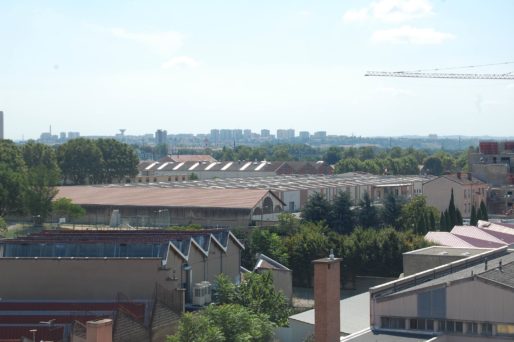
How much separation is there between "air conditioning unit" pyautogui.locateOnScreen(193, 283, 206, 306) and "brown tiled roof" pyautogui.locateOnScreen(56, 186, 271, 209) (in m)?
24.5

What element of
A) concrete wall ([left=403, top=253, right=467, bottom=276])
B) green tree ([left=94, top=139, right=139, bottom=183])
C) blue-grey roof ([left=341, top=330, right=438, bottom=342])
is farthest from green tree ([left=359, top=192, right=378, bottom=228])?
green tree ([left=94, top=139, right=139, bottom=183])

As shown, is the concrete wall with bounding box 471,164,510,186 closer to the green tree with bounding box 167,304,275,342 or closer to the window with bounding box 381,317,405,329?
the green tree with bounding box 167,304,275,342

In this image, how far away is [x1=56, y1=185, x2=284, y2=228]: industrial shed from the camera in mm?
53531

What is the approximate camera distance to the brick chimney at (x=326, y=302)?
65.0 ft

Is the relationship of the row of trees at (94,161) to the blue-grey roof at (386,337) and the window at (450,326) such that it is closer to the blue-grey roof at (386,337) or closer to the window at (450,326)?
the blue-grey roof at (386,337)

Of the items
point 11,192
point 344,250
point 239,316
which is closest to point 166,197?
point 11,192

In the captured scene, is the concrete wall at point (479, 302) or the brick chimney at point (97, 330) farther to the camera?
the concrete wall at point (479, 302)

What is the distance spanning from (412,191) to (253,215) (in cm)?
3132

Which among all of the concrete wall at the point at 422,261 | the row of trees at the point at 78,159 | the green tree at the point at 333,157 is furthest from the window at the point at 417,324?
the green tree at the point at 333,157

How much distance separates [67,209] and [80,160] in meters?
36.9

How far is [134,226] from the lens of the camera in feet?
174

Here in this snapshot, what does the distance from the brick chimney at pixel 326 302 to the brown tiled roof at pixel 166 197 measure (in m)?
32.9

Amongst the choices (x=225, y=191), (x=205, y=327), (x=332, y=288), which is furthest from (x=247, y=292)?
(x=225, y=191)

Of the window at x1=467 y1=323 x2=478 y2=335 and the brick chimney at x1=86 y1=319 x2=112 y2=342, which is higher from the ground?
the brick chimney at x1=86 y1=319 x2=112 y2=342
